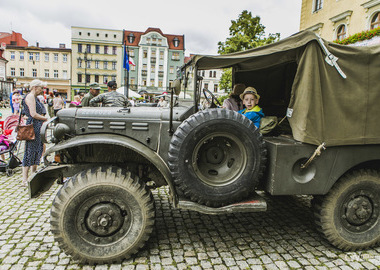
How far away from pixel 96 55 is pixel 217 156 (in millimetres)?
58737

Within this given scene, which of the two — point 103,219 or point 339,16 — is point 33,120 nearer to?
point 103,219

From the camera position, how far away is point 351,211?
10.3 feet

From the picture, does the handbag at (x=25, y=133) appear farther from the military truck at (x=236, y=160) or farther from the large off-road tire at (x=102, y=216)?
the large off-road tire at (x=102, y=216)

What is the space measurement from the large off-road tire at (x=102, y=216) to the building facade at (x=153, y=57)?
54.4m

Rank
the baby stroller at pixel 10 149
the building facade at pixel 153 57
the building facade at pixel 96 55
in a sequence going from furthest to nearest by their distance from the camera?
1. the building facade at pixel 153 57
2. the building facade at pixel 96 55
3. the baby stroller at pixel 10 149

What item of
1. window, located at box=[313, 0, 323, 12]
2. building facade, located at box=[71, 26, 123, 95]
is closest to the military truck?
window, located at box=[313, 0, 323, 12]

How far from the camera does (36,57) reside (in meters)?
56.4

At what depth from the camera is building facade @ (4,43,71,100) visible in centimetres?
5586

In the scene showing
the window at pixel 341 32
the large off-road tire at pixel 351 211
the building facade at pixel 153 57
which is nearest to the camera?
the large off-road tire at pixel 351 211

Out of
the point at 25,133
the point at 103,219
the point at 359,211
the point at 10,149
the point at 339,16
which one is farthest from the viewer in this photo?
Answer: the point at 339,16

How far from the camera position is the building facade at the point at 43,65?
2199 inches

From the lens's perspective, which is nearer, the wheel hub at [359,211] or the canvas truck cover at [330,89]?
the canvas truck cover at [330,89]

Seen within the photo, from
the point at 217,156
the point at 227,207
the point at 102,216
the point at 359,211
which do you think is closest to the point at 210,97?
the point at 217,156

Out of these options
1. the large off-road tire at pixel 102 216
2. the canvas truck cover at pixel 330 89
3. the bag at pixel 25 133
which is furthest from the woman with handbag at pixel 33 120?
the canvas truck cover at pixel 330 89
